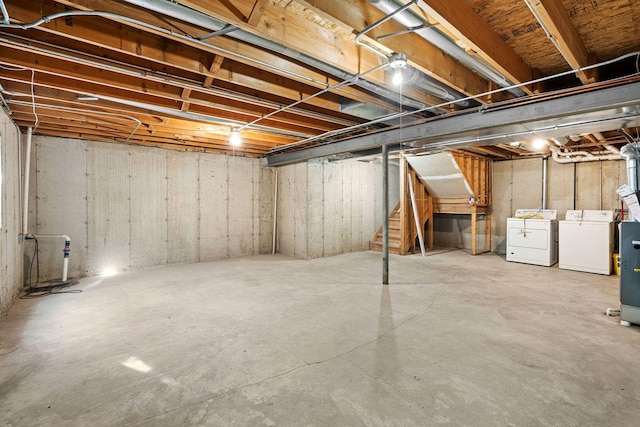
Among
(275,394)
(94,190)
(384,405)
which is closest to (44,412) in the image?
(275,394)

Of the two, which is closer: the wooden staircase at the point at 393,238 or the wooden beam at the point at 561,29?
the wooden beam at the point at 561,29

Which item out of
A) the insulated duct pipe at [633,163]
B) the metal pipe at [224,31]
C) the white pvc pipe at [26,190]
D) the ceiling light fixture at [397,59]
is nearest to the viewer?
the metal pipe at [224,31]

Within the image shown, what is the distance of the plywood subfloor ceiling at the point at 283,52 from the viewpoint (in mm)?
1816

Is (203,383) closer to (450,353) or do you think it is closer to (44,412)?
(44,412)

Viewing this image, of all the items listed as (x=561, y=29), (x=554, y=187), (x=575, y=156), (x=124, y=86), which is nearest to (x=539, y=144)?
(x=575, y=156)

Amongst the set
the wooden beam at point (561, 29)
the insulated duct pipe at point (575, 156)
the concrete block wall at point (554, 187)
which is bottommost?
the concrete block wall at point (554, 187)

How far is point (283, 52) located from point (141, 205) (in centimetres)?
453

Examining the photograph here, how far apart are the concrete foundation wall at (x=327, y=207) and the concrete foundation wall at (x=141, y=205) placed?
1.97 ft

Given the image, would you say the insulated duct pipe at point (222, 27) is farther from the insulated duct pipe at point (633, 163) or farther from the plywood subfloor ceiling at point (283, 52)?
the insulated duct pipe at point (633, 163)

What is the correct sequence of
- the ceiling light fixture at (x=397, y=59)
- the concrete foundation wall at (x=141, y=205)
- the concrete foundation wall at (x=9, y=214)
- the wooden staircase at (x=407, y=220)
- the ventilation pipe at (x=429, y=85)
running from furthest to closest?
1. the wooden staircase at (x=407, y=220)
2. the concrete foundation wall at (x=141, y=205)
3. the concrete foundation wall at (x=9, y=214)
4. the ventilation pipe at (x=429, y=85)
5. the ceiling light fixture at (x=397, y=59)

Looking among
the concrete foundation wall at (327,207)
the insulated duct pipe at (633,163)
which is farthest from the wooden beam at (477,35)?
the concrete foundation wall at (327,207)

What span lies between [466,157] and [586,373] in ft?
16.0

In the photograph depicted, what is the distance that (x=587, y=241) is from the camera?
4.96m

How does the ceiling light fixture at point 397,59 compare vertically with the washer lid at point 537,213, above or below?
above
